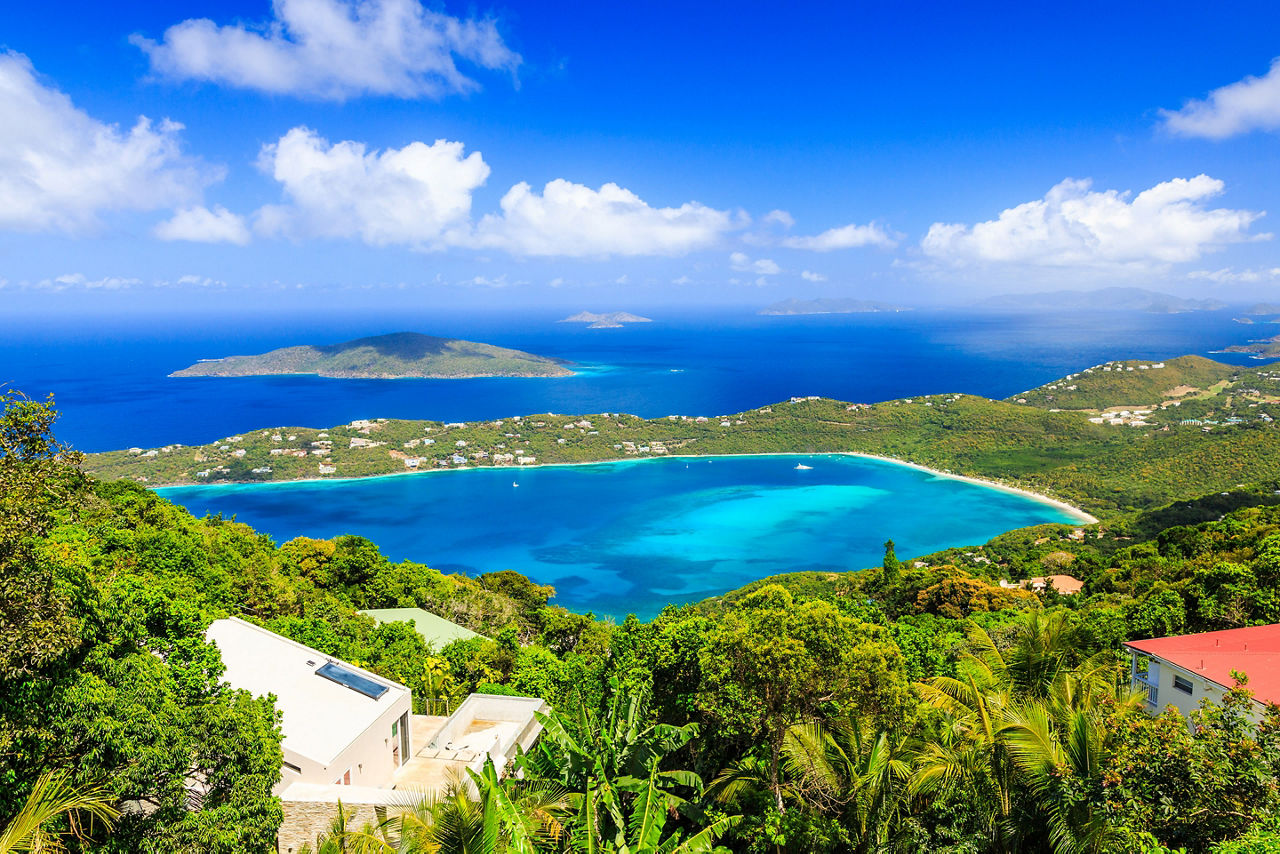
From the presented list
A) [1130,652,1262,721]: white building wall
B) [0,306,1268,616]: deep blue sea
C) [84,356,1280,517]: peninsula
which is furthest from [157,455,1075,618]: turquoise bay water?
[1130,652,1262,721]: white building wall

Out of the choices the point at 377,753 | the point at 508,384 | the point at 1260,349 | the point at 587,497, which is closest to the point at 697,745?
the point at 377,753

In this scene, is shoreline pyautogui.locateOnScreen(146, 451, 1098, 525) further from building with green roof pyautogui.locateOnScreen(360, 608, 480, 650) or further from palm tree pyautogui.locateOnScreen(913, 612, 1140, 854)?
palm tree pyautogui.locateOnScreen(913, 612, 1140, 854)

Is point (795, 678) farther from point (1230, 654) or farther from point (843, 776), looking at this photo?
point (1230, 654)

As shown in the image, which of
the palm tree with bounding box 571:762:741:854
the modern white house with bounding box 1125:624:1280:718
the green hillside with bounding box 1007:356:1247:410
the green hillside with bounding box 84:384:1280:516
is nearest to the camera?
the palm tree with bounding box 571:762:741:854

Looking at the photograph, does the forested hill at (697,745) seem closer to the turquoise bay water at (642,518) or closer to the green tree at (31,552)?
the green tree at (31,552)

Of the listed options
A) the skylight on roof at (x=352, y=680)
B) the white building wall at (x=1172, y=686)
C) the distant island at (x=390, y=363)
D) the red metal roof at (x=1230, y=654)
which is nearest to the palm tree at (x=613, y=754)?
the skylight on roof at (x=352, y=680)

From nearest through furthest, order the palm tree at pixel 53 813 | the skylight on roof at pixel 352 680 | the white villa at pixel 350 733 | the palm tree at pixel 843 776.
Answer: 1. the palm tree at pixel 53 813
2. the palm tree at pixel 843 776
3. the white villa at pixel 350 733
4. the skylight on roof at pixel 352 680

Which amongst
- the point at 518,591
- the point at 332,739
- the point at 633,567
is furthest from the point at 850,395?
the point at 332,739
